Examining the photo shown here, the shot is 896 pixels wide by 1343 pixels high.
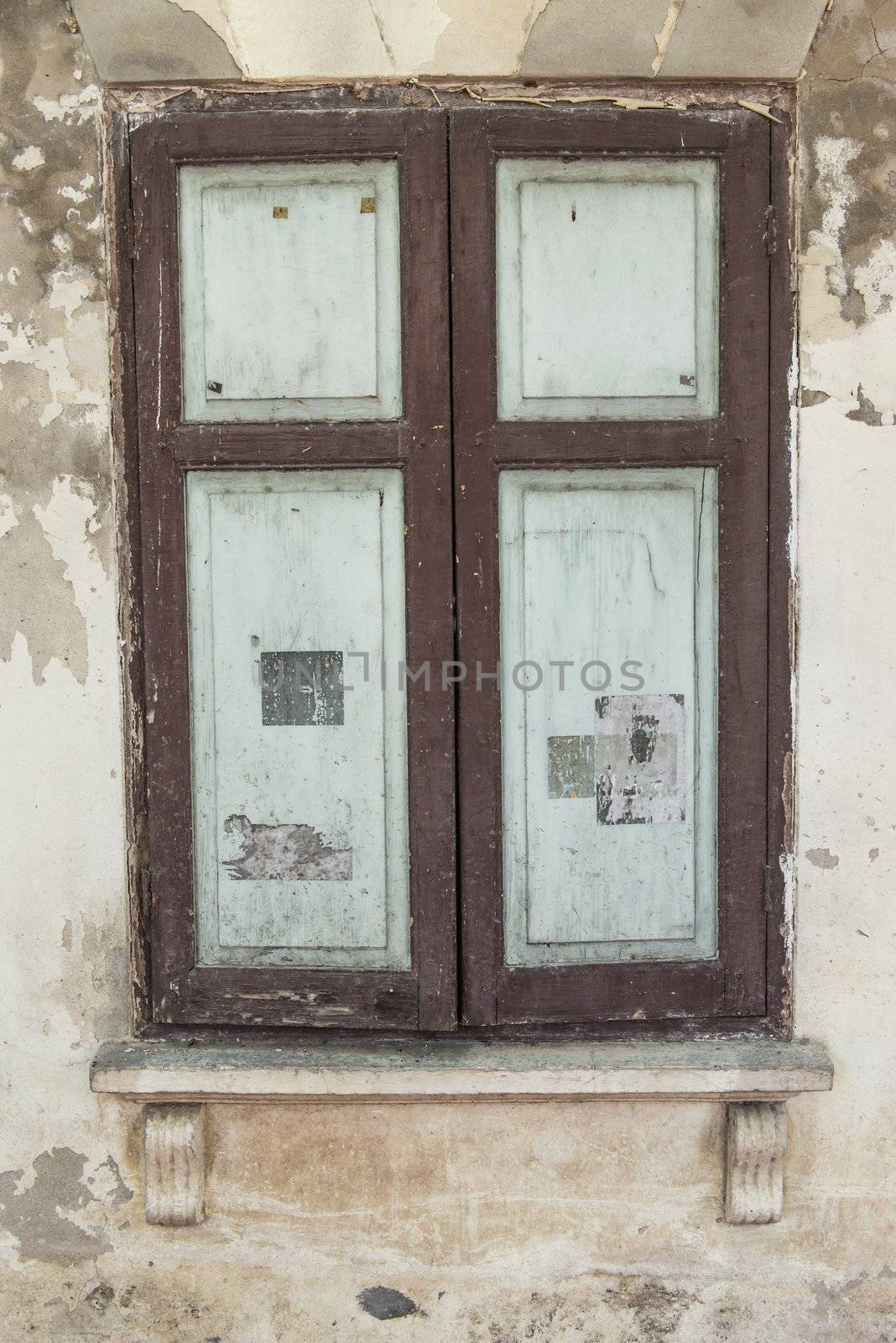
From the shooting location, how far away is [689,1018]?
7.18ft

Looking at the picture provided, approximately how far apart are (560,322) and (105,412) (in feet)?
3.40

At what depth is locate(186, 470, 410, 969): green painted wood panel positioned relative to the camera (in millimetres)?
2139

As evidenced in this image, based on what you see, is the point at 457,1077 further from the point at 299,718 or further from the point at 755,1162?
the point at 299,718

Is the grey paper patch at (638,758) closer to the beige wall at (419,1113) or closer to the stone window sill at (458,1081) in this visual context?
the beige wall at (419,1113)

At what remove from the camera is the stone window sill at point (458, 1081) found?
6.91ft

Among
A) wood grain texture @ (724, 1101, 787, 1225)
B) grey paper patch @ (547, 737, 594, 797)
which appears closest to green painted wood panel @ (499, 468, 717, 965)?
grey paper patch @ (547, 737, 594, 797)

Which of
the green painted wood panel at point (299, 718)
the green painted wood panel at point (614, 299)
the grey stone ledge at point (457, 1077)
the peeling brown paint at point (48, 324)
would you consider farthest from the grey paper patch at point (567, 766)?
the peeling brown paint at point (48, 324)

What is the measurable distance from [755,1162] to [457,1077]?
707 mm

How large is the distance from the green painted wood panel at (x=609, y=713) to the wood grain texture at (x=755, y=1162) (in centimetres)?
Answer: 38

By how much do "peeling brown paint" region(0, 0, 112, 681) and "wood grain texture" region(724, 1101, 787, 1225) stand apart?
1.81 m

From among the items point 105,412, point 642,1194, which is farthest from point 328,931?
point 105,412

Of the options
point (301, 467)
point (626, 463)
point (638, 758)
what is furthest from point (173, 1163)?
point (626, 463)

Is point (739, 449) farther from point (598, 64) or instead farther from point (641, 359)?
point (598, 64)

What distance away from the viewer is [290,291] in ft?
6.94
